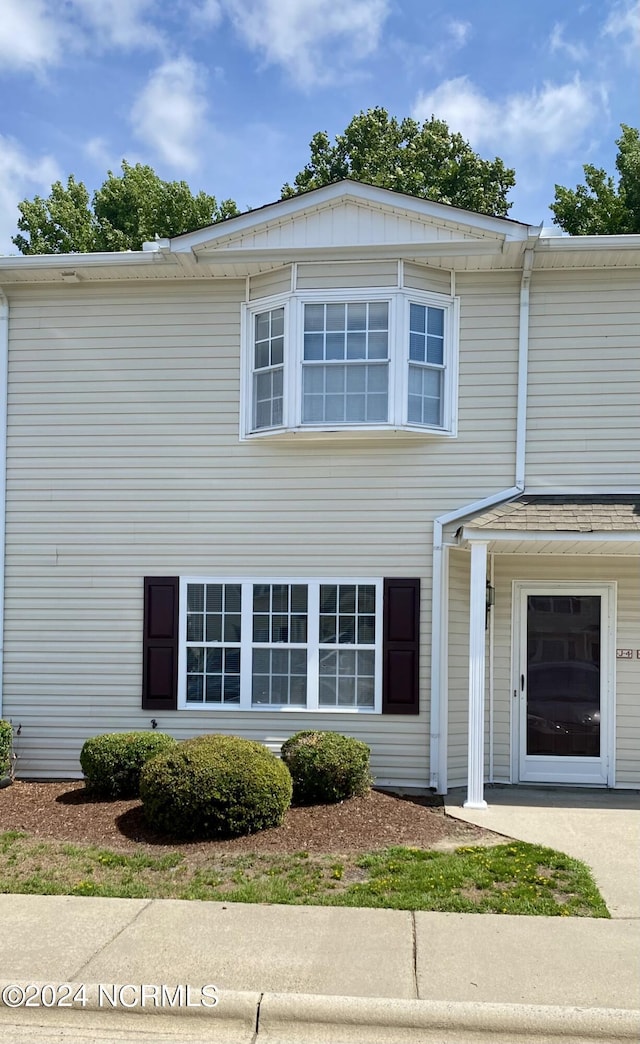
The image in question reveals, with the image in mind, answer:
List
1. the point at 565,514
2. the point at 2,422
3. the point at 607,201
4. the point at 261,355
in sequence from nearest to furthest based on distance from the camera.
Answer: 1. the point at 565,514
2. the point at 261,355
3. the point at 2,422
4. the point at 607,201

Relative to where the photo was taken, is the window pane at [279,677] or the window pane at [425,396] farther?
the window pane at [279,677]

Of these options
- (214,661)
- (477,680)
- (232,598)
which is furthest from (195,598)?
(477,680)

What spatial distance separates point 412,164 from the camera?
2361cm

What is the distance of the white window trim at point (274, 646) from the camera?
931cm

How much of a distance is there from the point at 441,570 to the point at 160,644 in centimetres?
327

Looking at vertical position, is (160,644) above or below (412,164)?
below

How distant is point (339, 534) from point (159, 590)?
2.16 m

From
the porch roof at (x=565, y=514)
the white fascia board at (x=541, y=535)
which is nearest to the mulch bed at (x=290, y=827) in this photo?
the white fascia board at (x=541, y=535)

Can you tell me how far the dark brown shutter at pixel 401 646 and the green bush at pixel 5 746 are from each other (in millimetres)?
4077

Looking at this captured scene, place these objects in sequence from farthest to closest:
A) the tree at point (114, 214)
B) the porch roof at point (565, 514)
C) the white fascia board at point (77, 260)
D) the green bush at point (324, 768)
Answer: the tree at point (114, 214)
the white fascia board at point (77, 260)
the porch roof at point (565, 514)
the green bush at point (324, 768)

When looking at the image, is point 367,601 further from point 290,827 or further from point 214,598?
point 290,827

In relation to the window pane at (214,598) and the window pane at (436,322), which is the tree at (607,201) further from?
the window pane at (214,598)

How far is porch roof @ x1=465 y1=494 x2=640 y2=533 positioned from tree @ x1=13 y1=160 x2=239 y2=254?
16.8 m

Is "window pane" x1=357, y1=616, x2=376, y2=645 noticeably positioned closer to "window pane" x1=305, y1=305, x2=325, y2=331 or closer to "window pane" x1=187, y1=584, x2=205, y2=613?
"window pane" x1=187, y1=584, x2=205, y2=613
